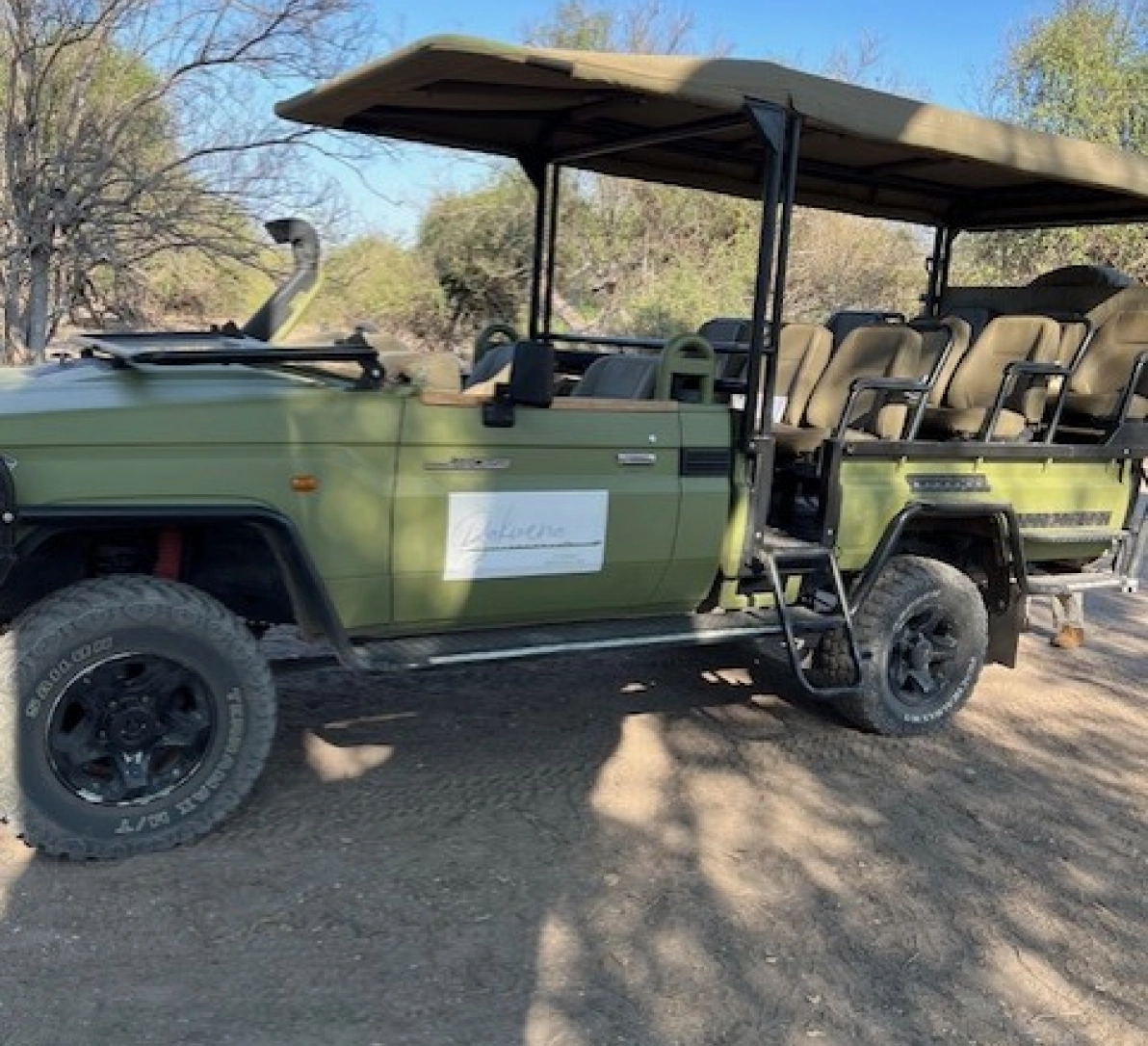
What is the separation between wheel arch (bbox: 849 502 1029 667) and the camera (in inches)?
200

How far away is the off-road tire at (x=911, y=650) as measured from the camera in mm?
5145

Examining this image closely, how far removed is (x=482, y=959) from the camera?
3248 mm

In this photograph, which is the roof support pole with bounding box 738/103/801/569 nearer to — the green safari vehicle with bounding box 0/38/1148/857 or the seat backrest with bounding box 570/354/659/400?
the green safari vehicle with bounding box 0/38/1148/857

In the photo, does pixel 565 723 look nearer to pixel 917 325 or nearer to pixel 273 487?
pixel 273 487

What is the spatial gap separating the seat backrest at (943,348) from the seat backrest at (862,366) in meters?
0.20

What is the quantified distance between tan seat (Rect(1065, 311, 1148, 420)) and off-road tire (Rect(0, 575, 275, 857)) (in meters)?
Result: 4.20

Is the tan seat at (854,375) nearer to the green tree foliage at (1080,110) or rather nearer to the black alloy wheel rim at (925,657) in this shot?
the black alloy wheel rim at (925,657)

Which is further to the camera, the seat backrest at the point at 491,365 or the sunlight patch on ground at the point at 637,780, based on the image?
the seat backrest at the point at 491,365

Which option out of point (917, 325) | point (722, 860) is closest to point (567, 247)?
point (917, 325)

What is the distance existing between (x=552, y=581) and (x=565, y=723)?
3.35ft

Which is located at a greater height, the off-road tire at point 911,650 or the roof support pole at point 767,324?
the roof support pole at point 767,324

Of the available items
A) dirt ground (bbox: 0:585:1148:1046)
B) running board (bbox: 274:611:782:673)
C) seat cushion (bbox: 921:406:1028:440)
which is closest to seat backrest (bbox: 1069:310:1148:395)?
seat cushion (bbox: 921:406:1028:440)

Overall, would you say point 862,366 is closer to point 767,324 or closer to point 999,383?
point 999,383

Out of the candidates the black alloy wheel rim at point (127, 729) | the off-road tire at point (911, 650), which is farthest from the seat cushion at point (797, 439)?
the black alloy wheel rim at point (127, 729)
